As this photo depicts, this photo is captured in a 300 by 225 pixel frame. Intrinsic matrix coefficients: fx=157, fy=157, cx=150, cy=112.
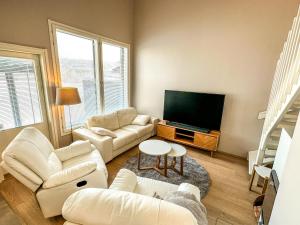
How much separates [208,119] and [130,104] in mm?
2233

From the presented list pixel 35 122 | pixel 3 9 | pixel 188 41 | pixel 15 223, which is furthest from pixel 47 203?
pixel 188 41

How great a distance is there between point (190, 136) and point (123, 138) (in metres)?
1.48

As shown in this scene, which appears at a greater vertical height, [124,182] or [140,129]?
[124,182]

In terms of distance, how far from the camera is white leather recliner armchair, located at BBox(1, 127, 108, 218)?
1443mm

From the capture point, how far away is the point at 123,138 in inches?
122

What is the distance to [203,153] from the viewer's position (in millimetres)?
3424

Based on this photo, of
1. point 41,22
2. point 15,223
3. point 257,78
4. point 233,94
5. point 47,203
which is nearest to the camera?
point 47,203

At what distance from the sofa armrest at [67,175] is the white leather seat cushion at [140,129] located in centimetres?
175

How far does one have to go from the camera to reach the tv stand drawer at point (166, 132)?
3.69 meters

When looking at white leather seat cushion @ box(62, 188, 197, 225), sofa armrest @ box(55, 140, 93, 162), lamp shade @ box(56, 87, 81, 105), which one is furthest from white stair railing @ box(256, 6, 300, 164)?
lamp shade @ box(56, 87, 81, 105)

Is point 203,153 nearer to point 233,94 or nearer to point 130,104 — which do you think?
point 233,94

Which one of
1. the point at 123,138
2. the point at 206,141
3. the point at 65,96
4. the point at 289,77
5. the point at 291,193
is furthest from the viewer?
the point at 206,141

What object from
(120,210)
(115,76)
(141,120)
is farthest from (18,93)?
(120,210)

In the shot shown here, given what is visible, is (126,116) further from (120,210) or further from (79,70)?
(120,210)
